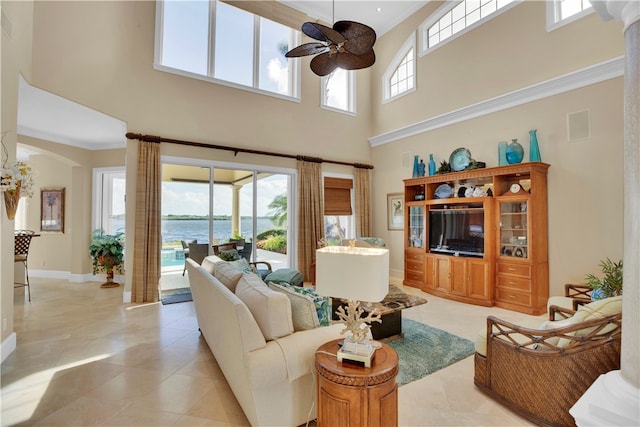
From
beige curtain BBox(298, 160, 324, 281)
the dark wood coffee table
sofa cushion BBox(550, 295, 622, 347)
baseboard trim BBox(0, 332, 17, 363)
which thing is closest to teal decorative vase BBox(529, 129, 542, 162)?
the dark wood coffee table

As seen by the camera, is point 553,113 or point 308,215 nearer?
point 553,113

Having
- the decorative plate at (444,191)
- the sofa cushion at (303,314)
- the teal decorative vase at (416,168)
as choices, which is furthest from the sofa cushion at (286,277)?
the teal decorative vase at (416,168)

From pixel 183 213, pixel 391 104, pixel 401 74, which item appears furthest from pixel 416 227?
pixel 183 213

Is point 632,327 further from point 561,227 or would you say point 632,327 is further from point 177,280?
point 177,280

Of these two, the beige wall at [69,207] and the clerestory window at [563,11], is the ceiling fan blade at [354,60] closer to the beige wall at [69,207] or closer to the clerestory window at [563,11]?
the clerestory window at [563,11]

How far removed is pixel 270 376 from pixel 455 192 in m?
4.65

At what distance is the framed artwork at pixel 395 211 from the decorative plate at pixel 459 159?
1.40m

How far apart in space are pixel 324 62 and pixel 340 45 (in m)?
0.43

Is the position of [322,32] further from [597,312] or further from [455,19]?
[455,19]

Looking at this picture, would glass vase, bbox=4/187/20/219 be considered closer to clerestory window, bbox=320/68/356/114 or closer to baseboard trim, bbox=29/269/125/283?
baseboard trim, bbox=29/269/125/283

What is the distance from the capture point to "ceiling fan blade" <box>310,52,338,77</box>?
3.33 meters

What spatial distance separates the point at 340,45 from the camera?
303 centimetres

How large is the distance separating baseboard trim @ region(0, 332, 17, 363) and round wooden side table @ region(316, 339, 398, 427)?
10.6 feet

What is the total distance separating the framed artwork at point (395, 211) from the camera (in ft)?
21.8
